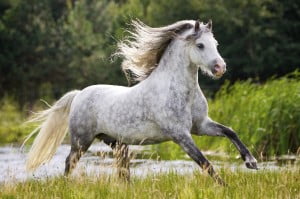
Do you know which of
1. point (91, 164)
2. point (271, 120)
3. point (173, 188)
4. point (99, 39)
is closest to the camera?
point (173, 188)

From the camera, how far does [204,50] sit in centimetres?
697

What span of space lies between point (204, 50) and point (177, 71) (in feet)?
1.44

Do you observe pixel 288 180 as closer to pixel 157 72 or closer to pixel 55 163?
pixel 157 72

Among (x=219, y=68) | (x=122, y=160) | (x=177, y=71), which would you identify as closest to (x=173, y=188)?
(x=219, y=68)

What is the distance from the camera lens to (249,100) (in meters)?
13.3

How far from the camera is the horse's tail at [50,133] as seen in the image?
8656 millimetres

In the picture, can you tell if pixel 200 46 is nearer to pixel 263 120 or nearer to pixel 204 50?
pixel 204 50

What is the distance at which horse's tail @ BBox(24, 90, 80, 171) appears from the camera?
866 cm

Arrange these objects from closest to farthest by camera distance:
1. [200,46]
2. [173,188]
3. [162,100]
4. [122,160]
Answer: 1. [173,188]
2. [200,46]
3. [162,100]
4. [122,160]

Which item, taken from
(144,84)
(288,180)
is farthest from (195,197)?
(144,84)

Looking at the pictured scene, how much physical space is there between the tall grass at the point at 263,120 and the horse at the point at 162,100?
3387mm

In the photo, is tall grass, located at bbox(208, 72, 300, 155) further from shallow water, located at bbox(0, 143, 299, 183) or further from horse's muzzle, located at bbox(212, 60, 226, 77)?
horse's muzzle, located at bbox(212, 60, 226, 77)

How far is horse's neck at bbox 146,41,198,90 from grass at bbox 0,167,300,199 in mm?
944

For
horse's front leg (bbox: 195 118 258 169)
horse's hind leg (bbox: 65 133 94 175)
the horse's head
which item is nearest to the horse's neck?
the horse's head
